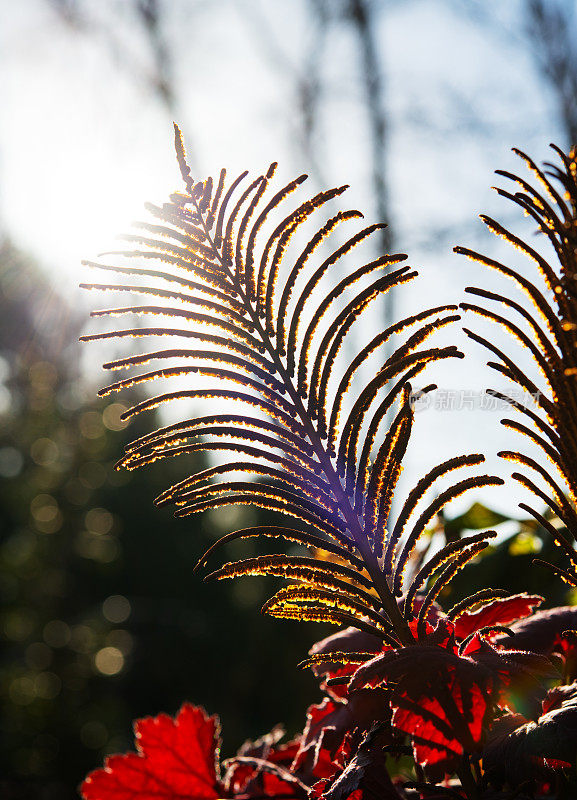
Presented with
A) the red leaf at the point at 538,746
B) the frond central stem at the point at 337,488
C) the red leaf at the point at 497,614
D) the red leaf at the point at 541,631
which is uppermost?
the frond central stem at the point at 337,488

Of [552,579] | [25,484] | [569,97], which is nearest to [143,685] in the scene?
[25,484]

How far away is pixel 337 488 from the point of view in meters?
0.47

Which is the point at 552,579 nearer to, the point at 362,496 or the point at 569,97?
the point at 362,496

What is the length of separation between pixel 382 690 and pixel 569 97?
17.9ft

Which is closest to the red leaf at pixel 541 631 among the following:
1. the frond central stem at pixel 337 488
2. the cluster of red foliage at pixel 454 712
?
the cluster of red foliage at pixel 454 712

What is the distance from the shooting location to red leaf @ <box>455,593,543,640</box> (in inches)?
21.3

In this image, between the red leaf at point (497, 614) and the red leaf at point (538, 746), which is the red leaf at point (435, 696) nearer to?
the red leaf at point (538, 746)

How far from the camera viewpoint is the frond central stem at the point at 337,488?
1.49ft

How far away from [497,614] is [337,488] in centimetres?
20

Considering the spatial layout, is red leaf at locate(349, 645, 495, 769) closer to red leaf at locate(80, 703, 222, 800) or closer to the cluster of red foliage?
the cluster of red foliage

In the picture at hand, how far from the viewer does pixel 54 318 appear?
12.8 meters

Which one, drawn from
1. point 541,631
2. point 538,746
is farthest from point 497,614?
point 538,746

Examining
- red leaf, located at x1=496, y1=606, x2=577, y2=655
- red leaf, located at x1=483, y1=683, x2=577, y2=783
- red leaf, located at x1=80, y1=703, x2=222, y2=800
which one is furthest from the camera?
red leaf, located at x1=80, y1=703, x2=222, y2=800

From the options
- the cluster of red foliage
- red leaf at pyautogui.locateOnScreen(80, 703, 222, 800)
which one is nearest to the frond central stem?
the cluster of red foliage
